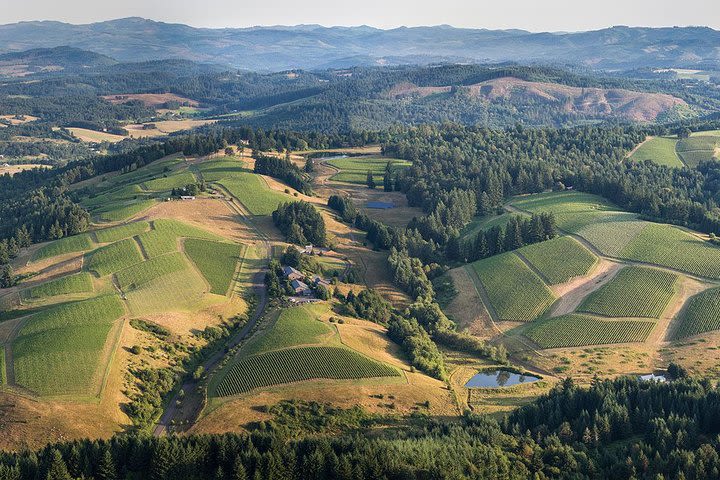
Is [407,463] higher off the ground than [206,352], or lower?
higher

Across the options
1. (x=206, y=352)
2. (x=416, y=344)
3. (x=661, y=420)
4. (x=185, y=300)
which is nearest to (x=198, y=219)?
(x=185, y=300)

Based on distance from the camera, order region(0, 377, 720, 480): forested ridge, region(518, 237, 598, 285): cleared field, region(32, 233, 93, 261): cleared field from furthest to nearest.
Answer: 1. region(518, 237, 598, 285): cleared field
2. region(32, 233, 93, 261): cleared field
3. region(0, 377, 720, 480): forested ridge

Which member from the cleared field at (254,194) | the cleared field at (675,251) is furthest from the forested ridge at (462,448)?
the cleared field at (254,194)

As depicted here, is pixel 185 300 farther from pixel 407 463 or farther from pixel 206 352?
pixel 407 463

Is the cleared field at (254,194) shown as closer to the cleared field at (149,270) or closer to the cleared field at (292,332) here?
the cleared field at (149,270)

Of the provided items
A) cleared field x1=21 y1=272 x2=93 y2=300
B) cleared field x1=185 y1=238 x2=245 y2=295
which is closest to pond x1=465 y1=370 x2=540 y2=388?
cleared field x1=185 y1=238 x2=245 y2=295

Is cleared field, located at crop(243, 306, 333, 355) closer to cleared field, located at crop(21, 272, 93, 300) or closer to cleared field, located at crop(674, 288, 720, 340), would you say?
cleared field, located at crop(21, 272, 93, 300)

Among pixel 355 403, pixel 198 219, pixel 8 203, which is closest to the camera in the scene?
pixel 355 403
